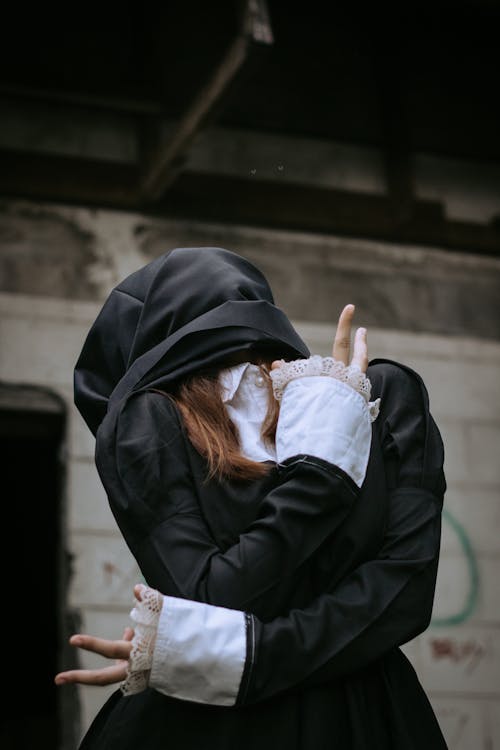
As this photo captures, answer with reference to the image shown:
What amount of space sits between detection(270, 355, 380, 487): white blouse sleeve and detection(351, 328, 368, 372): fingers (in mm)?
33

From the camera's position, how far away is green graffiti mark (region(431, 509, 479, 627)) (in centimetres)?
495

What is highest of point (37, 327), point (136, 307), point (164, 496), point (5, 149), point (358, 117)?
point (358, 117)

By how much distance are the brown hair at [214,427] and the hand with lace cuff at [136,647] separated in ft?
0.82

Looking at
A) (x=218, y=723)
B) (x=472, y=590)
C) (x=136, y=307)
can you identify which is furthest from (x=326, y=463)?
(x=472, y=590)

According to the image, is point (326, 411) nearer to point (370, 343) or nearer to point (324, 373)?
point (324, 373)

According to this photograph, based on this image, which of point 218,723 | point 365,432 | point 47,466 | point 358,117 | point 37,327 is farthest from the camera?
point 47,466

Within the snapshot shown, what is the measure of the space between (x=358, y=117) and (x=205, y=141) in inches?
34.8

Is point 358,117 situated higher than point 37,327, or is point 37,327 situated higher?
point 358,117

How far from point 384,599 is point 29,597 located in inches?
260

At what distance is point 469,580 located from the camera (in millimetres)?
5043

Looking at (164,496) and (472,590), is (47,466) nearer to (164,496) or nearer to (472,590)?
(472,590)

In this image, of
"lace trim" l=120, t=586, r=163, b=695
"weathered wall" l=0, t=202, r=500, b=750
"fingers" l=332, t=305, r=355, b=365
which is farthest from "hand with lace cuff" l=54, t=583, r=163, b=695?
"weathered wall" l=0, t=202, r=500, b=750

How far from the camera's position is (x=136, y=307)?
2.00m

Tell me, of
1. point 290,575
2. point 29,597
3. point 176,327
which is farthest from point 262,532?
point 29,597
